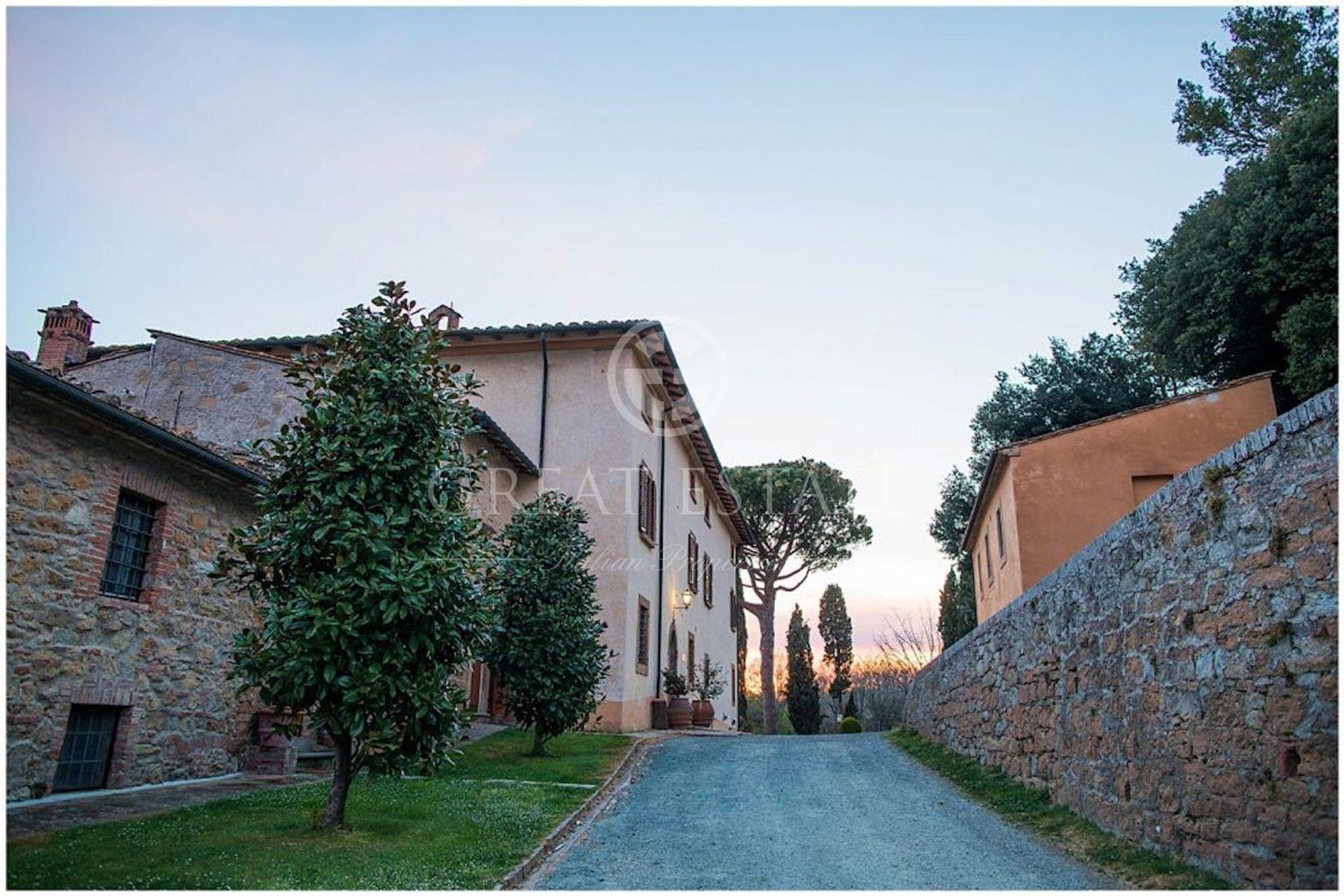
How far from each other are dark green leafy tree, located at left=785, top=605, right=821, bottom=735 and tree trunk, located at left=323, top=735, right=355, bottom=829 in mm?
26875

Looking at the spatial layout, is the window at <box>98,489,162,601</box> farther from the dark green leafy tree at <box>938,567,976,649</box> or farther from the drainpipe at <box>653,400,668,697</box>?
the dark green leafy tree at <box>938,567,976,649</box>

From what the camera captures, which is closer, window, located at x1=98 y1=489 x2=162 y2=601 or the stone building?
window, located at x1=98 y1=489 x2=162 y2=601

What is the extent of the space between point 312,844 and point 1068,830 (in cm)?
544

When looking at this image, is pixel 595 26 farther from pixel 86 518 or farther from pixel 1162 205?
pixel 1162 205

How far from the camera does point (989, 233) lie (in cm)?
1231

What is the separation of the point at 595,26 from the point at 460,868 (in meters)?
7.14

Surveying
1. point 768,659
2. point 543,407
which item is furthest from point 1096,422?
point 768,659

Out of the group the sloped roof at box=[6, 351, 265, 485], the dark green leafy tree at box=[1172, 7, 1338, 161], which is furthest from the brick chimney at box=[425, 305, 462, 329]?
the dark green leafy tree at box=[1172, 7, 1338, 161]

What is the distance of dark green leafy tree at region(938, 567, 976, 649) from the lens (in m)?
27.3

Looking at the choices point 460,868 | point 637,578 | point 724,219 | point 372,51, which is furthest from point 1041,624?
point 637,578

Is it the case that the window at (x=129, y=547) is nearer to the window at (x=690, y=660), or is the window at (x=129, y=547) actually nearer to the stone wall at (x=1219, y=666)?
the stone wall at (x=1219, y=666)

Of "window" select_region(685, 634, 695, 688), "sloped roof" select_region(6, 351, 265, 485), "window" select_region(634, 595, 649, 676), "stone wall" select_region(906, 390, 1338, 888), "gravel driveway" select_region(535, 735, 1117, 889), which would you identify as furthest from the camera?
"window" select_region(685, 634, 695, 688)

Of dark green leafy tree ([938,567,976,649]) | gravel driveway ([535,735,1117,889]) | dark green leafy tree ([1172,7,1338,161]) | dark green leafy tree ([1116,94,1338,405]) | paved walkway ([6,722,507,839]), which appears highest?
dark green leafy tree ([1172,7,1338,161])

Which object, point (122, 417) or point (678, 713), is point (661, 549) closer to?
point (678, 713)
